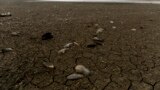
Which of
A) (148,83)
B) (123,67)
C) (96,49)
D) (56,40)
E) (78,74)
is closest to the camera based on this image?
(148,83)

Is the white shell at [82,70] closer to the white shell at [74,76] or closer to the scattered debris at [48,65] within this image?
the white shell at [74,76]

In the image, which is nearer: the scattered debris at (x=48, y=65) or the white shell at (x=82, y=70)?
the white shell at (x=82, y=70)

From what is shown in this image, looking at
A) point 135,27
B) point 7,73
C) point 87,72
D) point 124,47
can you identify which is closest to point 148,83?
A: point 87,72

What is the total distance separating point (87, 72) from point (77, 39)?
1.06 metres

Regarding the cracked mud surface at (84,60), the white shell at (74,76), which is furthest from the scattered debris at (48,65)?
the white shell at (74,76)

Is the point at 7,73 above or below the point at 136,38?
below

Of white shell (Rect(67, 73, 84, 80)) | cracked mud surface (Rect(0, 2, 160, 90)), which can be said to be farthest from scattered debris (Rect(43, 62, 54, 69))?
white shell (Rect(67, 73, 84, 80))

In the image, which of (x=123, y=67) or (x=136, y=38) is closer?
(x=123, y=67)

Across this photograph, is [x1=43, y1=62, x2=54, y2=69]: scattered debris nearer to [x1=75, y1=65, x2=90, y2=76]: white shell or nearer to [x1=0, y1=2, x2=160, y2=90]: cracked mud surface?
[x1=0, y1=2, x2=160, y2=90]: cracked mud surface

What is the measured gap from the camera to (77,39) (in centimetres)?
282

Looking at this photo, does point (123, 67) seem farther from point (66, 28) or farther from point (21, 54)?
point (66, 28)

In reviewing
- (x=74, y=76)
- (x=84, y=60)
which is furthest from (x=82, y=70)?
(x=84, y=60)

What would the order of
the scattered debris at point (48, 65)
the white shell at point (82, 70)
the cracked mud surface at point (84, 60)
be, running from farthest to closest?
the scattered debris at point (48, 65)
the white shell at point (82, 70)
the cracked mud surface at point (84, 60)

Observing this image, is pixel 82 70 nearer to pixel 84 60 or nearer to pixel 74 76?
pixel 74 76
